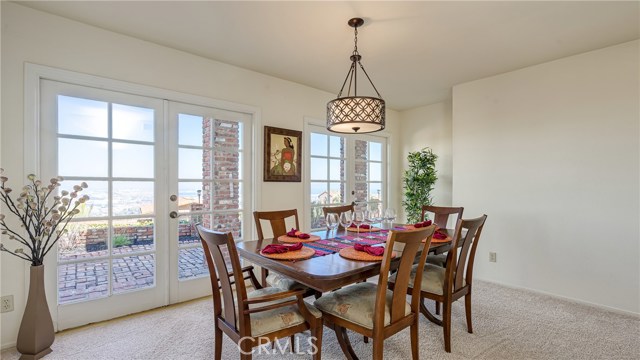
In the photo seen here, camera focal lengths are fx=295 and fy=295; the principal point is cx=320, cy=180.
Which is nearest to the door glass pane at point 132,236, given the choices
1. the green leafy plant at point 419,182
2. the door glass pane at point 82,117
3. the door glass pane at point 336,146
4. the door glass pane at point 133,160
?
the door glass pane at point 133,160

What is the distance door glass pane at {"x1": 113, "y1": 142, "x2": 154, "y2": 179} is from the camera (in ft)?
8.28

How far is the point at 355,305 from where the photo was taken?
1736 mm

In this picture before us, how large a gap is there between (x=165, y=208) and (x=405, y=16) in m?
2.62

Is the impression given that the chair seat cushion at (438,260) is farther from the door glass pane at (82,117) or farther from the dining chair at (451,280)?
the door glass pane at (82,117)

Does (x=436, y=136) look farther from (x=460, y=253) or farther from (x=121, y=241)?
(x=121, y=241)

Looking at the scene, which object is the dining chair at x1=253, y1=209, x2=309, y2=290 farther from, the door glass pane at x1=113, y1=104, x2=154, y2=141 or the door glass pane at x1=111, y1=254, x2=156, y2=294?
the door glass pane at x1=113, y1=104, x2=154, y2=141

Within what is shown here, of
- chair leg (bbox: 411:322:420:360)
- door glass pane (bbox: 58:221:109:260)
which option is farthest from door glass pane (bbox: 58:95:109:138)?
chair leg (bbox: 411:322:420:360)

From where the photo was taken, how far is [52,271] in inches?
89.2

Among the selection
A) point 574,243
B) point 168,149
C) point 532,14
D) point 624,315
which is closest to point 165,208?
point 168,149

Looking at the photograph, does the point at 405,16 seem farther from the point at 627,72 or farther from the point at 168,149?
the point at 168,149

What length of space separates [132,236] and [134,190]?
0.40 m

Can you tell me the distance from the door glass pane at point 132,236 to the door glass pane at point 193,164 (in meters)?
0.54

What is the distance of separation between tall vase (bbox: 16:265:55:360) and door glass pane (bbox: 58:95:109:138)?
41.6 inches

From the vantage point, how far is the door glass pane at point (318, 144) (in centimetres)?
392
